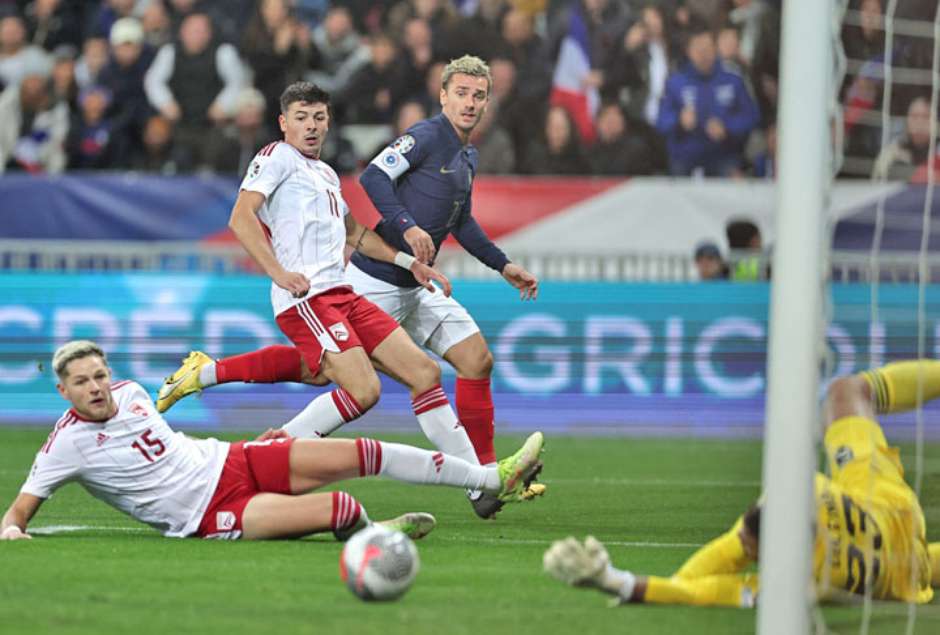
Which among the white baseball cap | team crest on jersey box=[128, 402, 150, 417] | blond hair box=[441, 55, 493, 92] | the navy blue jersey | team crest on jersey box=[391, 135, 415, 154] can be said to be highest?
the white baseball cap

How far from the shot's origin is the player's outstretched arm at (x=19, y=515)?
7.34 m

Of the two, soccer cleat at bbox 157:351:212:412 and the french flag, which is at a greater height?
the french flag

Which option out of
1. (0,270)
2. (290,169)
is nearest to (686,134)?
(0,270)

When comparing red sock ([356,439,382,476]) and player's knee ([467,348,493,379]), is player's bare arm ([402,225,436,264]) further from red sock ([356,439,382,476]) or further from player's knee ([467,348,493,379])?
red sock ([356,439,382,476])

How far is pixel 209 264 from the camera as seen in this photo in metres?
15.1

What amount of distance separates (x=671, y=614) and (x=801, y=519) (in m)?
1.11

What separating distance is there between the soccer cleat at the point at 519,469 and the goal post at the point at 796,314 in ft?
11.3

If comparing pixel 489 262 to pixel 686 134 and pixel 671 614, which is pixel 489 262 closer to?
pixel 671 614

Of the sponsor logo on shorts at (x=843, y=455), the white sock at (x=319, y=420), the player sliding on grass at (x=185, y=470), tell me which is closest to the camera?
the sponsor logo on shorts at (x=843, y=455)

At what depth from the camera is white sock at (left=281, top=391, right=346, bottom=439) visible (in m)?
8.78

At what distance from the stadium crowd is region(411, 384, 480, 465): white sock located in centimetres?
703

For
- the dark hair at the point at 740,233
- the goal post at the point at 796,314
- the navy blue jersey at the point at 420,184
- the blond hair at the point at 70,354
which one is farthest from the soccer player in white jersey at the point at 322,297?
the dark hair at the point at 740,233

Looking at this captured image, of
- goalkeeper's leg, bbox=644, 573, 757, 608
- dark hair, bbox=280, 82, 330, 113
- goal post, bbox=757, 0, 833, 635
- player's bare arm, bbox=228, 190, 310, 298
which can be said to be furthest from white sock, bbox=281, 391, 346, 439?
goal post, bbox=757, 0, 833, 635

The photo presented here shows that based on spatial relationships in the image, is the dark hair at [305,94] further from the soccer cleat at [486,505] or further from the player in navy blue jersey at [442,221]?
the soccer cleat at [486,505]
